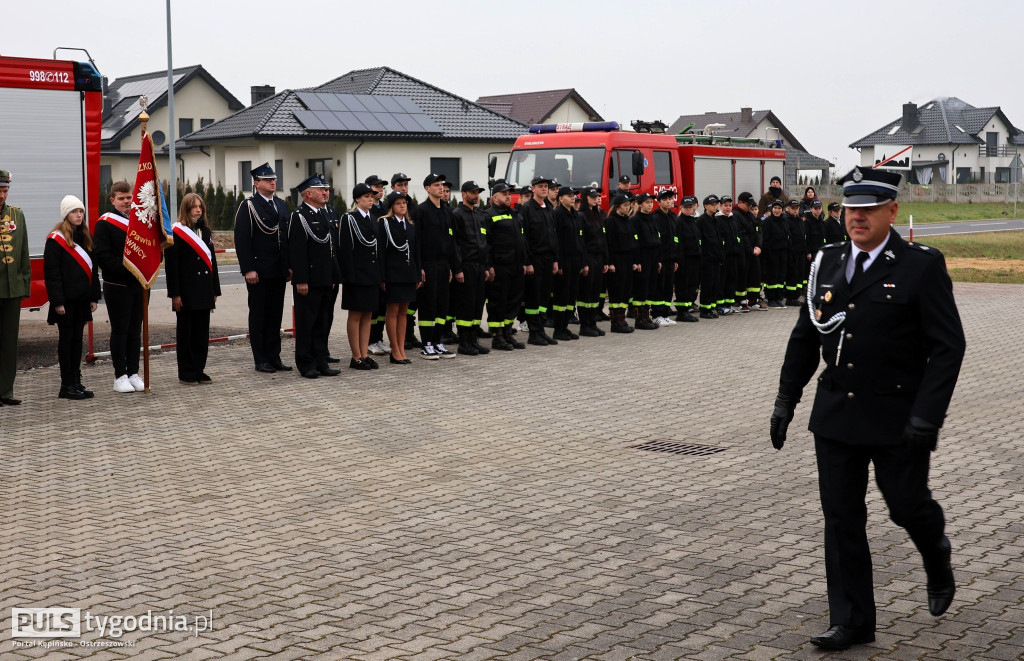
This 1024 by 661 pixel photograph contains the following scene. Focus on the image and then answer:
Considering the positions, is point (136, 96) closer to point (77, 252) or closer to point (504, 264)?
point (504, 264)

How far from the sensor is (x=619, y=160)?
797 inches

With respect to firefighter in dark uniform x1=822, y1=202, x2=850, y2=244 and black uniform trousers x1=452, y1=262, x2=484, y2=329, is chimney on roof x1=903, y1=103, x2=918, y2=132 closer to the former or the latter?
firefighter in dark uniform x1=822, y1=202, x2=850, y2=244

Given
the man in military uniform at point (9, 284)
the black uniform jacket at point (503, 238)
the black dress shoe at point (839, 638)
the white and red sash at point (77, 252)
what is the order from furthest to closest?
the black uniform jacket at point (503, 238)
the white and red sash at point (77, 252)
the man in military uniform at point (9, 284)
the black dress shoe at point (839, 638)

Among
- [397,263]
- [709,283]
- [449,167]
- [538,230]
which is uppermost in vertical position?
[449,167]

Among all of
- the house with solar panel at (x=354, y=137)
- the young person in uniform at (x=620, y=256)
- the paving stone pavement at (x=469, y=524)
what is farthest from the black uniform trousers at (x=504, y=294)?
the house with solar panel at (x=354, y=137)

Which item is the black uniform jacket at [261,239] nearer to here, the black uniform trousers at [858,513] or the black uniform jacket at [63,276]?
the black uniform jacket at [63,276]

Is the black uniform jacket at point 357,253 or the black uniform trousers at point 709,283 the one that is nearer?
the black uniform jacket at point 357,253

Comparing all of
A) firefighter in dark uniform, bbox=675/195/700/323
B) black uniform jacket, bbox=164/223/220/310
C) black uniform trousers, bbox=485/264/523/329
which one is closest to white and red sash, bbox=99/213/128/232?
black uniform jacket, bbox=164/223/220/310

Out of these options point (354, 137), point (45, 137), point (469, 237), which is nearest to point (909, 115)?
point (354, 137)

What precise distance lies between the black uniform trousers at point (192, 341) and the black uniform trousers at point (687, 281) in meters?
8.92

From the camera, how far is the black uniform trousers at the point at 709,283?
19094 millimetres

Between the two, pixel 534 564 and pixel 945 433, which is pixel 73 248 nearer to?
pixel 534 564

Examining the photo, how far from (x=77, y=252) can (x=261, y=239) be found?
6.81 feet

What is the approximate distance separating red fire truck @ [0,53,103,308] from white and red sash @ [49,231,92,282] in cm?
261
